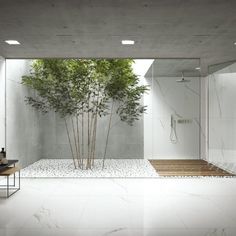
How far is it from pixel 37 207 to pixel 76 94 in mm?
3091

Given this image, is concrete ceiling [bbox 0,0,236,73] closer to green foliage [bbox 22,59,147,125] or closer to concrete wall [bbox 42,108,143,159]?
green foliage [bbox 22,59,147,125]

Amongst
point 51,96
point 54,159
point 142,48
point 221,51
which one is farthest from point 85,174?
point 221,51

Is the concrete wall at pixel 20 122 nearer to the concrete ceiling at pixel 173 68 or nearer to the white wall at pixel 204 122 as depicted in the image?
the concrete ceiling at pixel 173 68

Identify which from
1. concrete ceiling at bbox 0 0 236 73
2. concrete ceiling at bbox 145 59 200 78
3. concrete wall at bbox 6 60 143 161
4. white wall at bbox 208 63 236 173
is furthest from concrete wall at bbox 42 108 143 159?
white wall at bbox 208 63 236 173

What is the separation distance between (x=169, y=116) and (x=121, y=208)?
3133 millimetres

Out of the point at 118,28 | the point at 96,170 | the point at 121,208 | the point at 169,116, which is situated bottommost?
the point at 121,208

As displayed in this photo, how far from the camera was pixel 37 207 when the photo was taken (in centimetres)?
461

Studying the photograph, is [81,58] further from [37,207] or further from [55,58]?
[37,207]

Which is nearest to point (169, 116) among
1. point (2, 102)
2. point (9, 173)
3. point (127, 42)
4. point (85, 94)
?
point (85, 94)

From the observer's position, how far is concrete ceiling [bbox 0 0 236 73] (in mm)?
3840

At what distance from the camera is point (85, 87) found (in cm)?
717

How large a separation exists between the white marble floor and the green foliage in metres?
1.48

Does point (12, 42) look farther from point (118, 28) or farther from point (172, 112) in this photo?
point (172, 112)

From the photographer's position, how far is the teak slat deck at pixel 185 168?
7.22 meters
